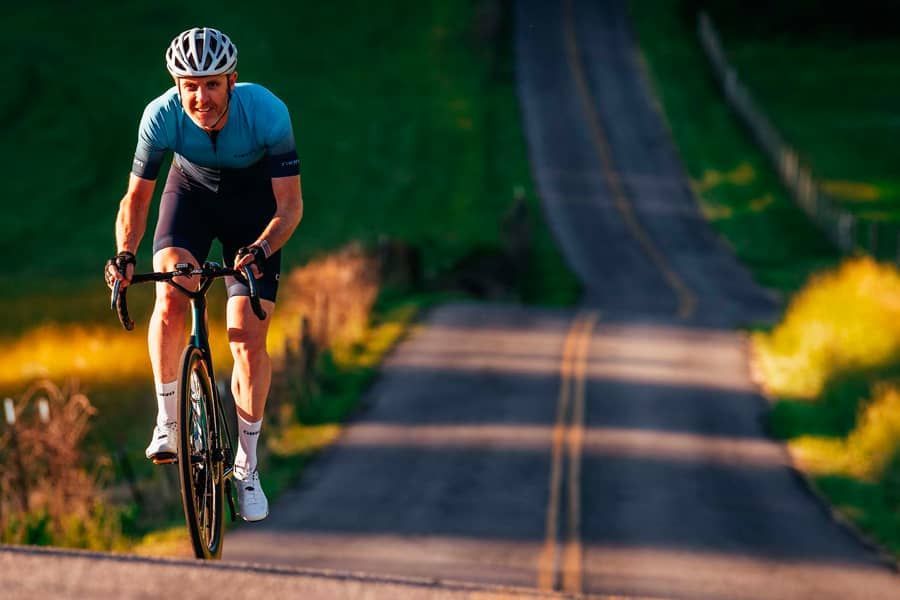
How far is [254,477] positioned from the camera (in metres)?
7.72

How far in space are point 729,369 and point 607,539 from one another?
1708cm

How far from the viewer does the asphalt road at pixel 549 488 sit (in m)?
27.4

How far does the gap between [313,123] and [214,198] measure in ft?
278

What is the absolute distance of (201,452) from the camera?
7723 millimetres

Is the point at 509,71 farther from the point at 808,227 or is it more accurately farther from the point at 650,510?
the point at 650,510

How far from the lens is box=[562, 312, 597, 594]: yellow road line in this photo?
1126 inches

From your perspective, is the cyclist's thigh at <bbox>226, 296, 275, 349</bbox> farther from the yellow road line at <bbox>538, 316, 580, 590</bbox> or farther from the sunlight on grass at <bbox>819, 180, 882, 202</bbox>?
the sunlight on grass at <bbox>819, 180, 882, 202</bbox>

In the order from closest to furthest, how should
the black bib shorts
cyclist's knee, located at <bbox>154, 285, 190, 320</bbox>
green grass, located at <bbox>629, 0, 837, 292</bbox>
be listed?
the black bib shorts
cyclist's knee, located at <bbox>154, 285, 190, 320</bbox>
green grass, located at <bbox>629, 0, 837, 292</bbox>

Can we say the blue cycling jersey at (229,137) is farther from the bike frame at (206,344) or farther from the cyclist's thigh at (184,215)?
the bike frame at (206,344)

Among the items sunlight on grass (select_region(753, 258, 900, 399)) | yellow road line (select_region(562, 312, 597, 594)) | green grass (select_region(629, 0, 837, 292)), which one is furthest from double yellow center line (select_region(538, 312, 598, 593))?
green grass (select_region(629, 0, 837, 292))

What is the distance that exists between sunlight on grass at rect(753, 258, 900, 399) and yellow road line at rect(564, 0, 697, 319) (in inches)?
534

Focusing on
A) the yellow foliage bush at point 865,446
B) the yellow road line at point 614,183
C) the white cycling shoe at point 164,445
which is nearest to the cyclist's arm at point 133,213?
the white cycling shoe at point 164,445

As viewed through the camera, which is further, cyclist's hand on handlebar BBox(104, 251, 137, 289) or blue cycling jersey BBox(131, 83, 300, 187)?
cyclist's hand on handlebar BBox(104, 251, 137, 289)

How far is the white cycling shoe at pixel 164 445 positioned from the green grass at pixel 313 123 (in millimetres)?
50887
